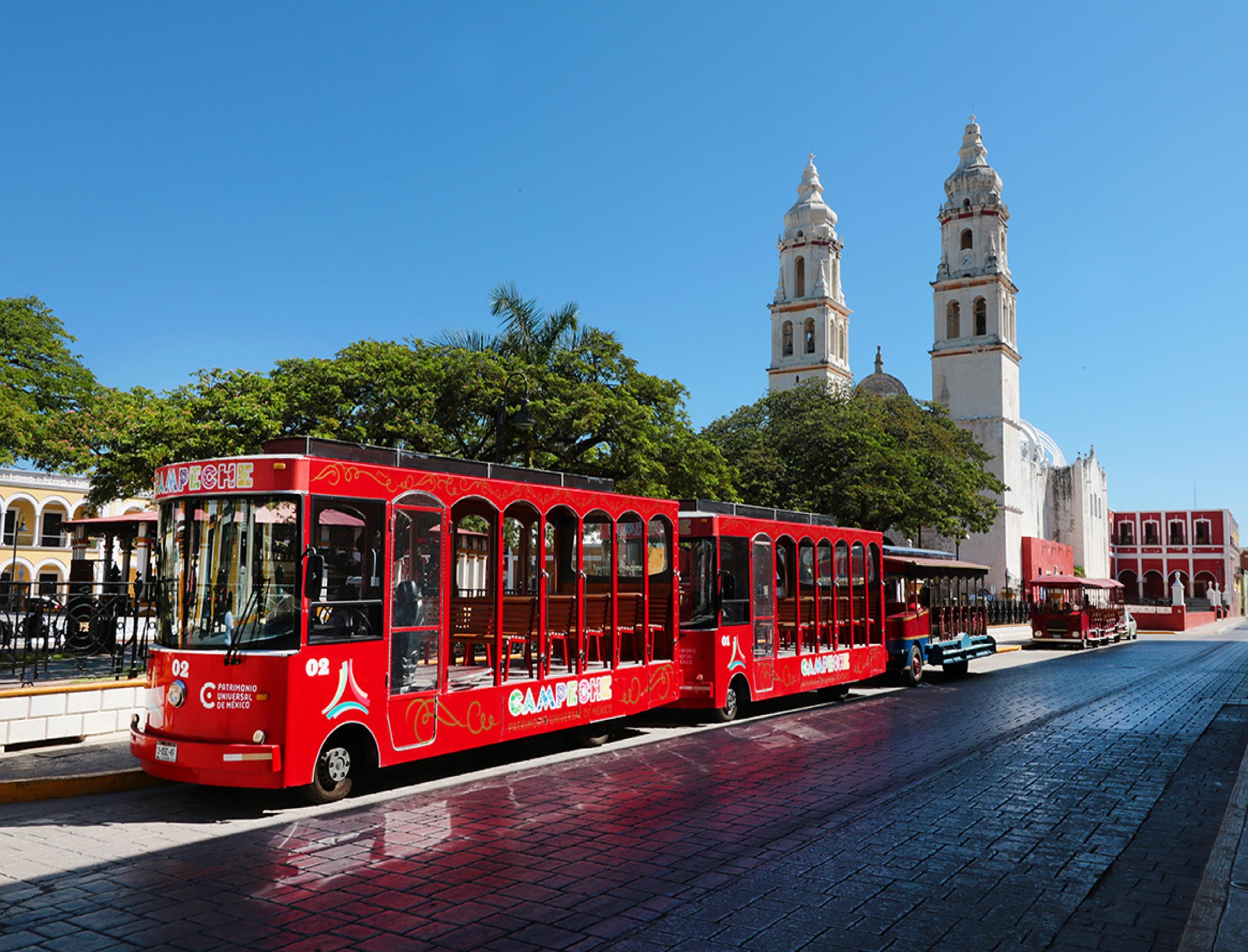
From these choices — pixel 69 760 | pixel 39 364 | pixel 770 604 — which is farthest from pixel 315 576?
pixel 39 364

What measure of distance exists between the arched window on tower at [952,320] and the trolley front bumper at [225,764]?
61358mm

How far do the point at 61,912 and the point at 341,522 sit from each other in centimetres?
363

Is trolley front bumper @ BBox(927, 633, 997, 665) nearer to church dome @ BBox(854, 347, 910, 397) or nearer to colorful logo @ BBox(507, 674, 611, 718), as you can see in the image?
colorful logo @ BBox(507, 674, 611, 718)

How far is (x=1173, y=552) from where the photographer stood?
94.1 metres

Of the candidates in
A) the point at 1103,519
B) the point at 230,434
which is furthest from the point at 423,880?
the point at 1103,519

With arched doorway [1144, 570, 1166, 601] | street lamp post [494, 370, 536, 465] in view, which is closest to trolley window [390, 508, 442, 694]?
street lamp post [494, 370, 536, 465]

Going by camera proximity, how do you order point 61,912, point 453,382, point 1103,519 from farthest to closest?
point 1103,519 < point 453,382 < point 61,912

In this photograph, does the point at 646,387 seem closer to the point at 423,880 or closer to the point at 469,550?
the point at 469,550

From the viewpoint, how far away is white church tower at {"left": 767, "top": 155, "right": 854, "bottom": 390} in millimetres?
64562

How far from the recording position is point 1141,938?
17.4ft

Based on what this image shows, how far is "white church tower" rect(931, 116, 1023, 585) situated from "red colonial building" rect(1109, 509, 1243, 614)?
3853cm

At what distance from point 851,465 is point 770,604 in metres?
23.6

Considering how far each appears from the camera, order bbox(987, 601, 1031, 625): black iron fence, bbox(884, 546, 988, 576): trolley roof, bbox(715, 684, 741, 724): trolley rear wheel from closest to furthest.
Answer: bbox(715, 684, 741, 724): trolley rear wheel
bbox(884, 546, 988, 576): trolley roof
bbox(987, 601, 1031, 625): black iron fence

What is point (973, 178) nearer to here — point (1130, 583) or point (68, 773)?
point (1130, 583)
